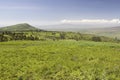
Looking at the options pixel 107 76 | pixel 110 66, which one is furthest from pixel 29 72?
pixel 110 66

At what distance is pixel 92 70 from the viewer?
28.8m

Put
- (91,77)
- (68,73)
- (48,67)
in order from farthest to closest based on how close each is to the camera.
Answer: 1. (48,67)
2. (68,73)
3. (91,77)

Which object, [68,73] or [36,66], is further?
[36,66]

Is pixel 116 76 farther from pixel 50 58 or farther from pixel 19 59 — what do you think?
pixel 19 59

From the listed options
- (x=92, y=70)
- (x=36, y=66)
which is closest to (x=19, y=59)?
(x=36, y=66)

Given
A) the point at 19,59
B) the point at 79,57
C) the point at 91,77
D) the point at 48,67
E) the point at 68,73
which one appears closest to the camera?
the point at 91,77

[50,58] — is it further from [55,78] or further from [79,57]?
[55,78]

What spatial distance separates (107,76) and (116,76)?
1.38 m

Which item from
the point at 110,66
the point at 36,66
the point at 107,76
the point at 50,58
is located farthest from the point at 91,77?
the point at 50,58

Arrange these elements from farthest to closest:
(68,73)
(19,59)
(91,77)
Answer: (19,59) < (68,73) < (91,77)

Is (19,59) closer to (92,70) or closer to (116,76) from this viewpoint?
(92,70)

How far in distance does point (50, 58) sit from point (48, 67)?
22.0 feet

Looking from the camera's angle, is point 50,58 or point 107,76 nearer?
point 107,76

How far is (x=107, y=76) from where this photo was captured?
2620 centimetres
